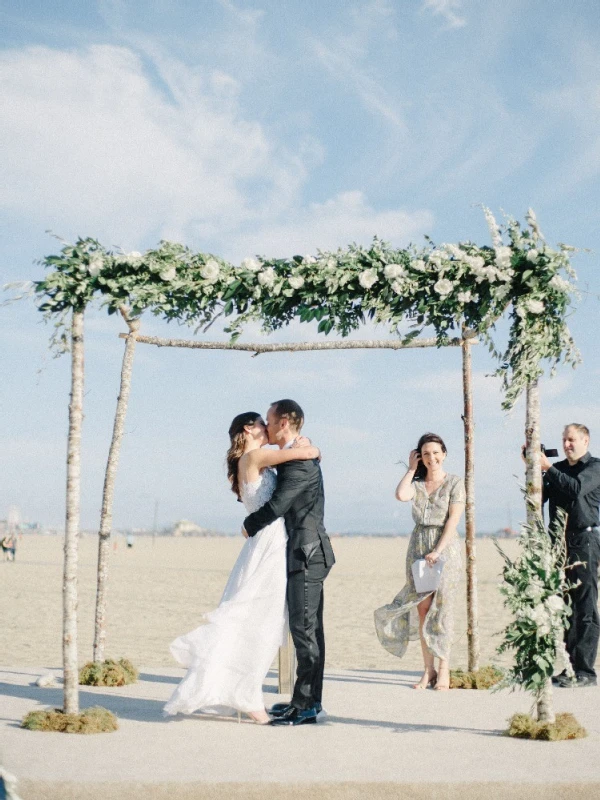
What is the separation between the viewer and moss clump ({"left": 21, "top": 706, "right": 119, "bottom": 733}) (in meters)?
5.40

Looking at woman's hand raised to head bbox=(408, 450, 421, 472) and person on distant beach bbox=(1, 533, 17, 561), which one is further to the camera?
person on distant beach bbox=(1, 533, 17, 561)

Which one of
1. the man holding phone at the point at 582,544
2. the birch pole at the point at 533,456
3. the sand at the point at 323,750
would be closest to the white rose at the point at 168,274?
the birch pole at the point at 533,456

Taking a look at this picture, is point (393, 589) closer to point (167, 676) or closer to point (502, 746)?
point (167, 676)

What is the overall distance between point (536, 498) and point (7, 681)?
15.7ft

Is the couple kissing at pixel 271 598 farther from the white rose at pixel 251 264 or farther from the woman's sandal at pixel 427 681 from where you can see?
the woman's sandal at pixel 427 681

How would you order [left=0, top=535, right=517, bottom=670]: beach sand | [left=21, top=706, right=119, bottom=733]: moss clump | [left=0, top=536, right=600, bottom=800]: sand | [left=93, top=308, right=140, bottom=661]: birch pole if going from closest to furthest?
[left=0, top=536, right=600, bottom=800]: sand → [left=21, top=706, right=119, bottom=733]: moss clump → [left=93, top=308, right=140, bottom=661]: birch pole → [left=0, top=535, right=517, bottom=670]: beach sand

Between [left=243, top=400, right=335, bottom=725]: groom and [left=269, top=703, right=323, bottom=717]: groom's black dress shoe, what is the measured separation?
0.01 meters

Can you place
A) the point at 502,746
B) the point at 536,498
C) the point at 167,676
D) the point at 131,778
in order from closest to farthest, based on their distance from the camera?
the point at 131,778
the point at 502,746
the point at 536,498
the point at 167,676

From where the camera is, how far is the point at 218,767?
4.59 meters

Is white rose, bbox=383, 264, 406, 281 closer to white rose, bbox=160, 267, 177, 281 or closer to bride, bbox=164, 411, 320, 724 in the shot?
bride, bbox=164, 411, 320, 724

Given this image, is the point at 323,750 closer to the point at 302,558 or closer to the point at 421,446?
the point at 302,558

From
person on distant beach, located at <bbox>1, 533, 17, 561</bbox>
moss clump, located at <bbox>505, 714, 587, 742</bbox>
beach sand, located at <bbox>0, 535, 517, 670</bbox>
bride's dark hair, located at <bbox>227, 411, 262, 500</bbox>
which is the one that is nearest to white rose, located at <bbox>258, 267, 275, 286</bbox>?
bride's dark hair, located at <bbox>227, 411, 262, 500</bbox>

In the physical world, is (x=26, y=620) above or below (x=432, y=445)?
below

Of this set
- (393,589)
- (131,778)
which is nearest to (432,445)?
(131,778)
